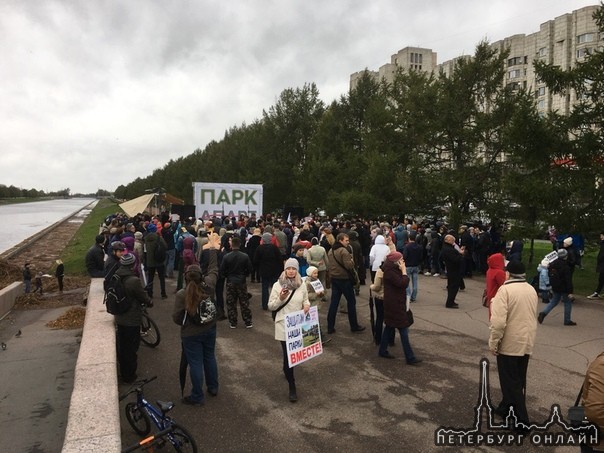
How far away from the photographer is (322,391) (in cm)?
587

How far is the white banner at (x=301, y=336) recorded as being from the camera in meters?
5.57

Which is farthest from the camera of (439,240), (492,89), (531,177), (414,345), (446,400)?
(492,89)

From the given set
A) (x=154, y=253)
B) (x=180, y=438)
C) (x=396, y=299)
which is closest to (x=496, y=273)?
(x=396, y=299)

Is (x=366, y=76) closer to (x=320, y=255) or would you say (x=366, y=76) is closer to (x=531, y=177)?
(x=531, y=177)

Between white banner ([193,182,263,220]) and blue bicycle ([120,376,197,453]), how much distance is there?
1848cm

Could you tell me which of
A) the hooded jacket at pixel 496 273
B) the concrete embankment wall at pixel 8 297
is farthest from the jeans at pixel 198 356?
the concrete embankment wall at pixel 8 297

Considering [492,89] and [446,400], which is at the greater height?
[492,89]

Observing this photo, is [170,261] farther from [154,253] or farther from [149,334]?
[149,334]

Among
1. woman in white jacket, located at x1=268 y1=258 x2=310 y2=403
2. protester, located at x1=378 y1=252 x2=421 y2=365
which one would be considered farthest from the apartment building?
woman in white jacket, located at x1=268 y1=258 x2=310 y2=403

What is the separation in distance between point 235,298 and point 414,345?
3.54m

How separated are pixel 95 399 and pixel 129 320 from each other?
1833 millimetres

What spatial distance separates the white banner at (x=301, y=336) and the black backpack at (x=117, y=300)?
2313 millimetres

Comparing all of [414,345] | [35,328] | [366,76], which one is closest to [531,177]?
[414,345]

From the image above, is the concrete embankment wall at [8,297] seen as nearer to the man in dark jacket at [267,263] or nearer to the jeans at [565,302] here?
the man in dark jacket at [267,263]
